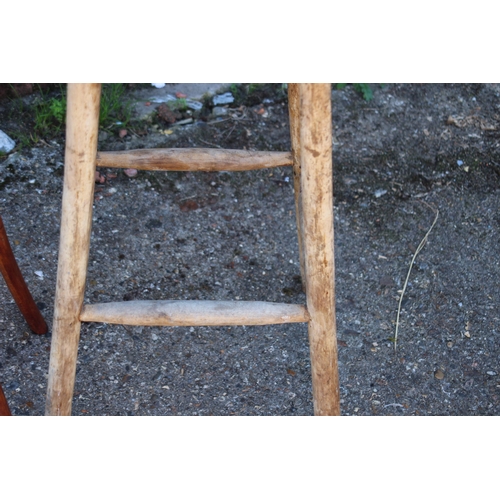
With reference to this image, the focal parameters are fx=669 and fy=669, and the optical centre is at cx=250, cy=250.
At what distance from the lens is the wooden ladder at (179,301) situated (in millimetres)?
1231

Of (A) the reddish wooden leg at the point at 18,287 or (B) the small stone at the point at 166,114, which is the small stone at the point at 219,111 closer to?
(B) the small stone at the point at 166,114

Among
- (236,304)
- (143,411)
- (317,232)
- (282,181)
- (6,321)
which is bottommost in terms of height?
(143,411)

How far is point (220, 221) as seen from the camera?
2.67 metres

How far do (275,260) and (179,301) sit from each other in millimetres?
1115

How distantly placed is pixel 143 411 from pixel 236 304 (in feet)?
2.50

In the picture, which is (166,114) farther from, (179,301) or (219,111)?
(179,301)

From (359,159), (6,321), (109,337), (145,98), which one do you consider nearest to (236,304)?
(109,337)

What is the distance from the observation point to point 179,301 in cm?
145

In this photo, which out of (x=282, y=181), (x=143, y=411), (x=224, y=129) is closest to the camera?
(x=143, y=411)

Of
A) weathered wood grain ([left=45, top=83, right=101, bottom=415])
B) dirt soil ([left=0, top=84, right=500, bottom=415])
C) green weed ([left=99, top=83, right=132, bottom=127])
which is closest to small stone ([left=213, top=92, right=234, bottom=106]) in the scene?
dirt soil ([left=0, top=84, right=500, bottom=415])

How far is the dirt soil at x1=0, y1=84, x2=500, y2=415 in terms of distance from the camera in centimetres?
211

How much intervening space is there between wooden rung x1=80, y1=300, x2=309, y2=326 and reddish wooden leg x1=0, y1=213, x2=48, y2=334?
1.76ft

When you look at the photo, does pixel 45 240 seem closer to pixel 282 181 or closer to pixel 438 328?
pixel 282 181

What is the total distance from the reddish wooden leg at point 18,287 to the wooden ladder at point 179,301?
493 mm
